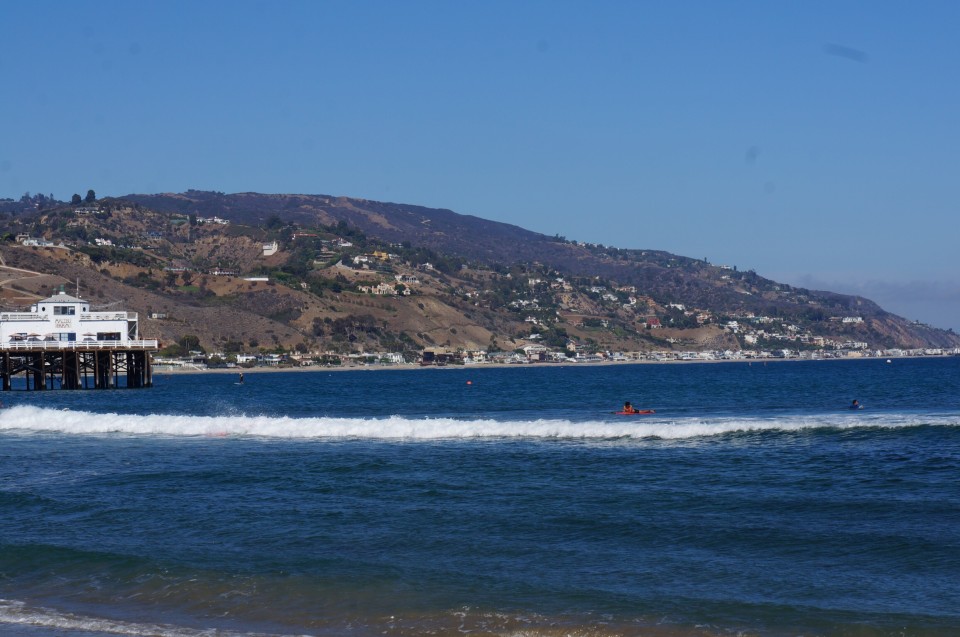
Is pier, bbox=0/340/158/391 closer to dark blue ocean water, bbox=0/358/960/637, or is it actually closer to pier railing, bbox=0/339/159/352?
pier railing, bbox=0/339/159/352

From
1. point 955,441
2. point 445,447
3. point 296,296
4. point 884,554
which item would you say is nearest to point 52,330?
point 445,447

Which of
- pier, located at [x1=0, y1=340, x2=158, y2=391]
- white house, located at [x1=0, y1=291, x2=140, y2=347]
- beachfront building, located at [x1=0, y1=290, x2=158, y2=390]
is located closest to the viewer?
pier, located at [x1=0, y1=340, x2=158, y2=391]

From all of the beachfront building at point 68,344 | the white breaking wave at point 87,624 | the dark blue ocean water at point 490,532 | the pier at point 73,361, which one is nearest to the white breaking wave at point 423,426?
the dark blue ocean water at point 490,532

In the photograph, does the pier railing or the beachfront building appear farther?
the beachfront building

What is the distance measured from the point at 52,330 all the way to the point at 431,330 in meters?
102

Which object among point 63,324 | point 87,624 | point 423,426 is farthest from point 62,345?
point 87,624

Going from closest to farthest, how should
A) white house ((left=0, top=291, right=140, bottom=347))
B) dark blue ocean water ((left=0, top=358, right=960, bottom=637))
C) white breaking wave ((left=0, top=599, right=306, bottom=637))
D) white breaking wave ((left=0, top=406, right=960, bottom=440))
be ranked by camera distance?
1. white breaking wave ((left=0, top=599, right=306, bottom=637))
2. dark blue ocean water ((left=0, top=358, right=960, bottom=637))
3. white breaking wave ((left=0, top=406, right=960, bottom=440))
4. white house ((left=0, top=291, right=140, bottom=347))

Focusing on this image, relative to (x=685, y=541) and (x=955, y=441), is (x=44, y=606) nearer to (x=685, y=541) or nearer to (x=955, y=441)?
(x=685, y=541)

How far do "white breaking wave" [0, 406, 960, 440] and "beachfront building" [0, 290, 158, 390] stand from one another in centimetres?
3452

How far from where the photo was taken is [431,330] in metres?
176

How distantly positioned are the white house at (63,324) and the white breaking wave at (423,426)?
122 feet

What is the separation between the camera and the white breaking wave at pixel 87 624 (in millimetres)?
13688

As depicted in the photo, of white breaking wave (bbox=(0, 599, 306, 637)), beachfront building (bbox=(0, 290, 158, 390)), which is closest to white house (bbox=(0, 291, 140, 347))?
beachfront building (bbox=(0, 290, 158, 390))

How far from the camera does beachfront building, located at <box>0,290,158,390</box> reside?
242 feet
